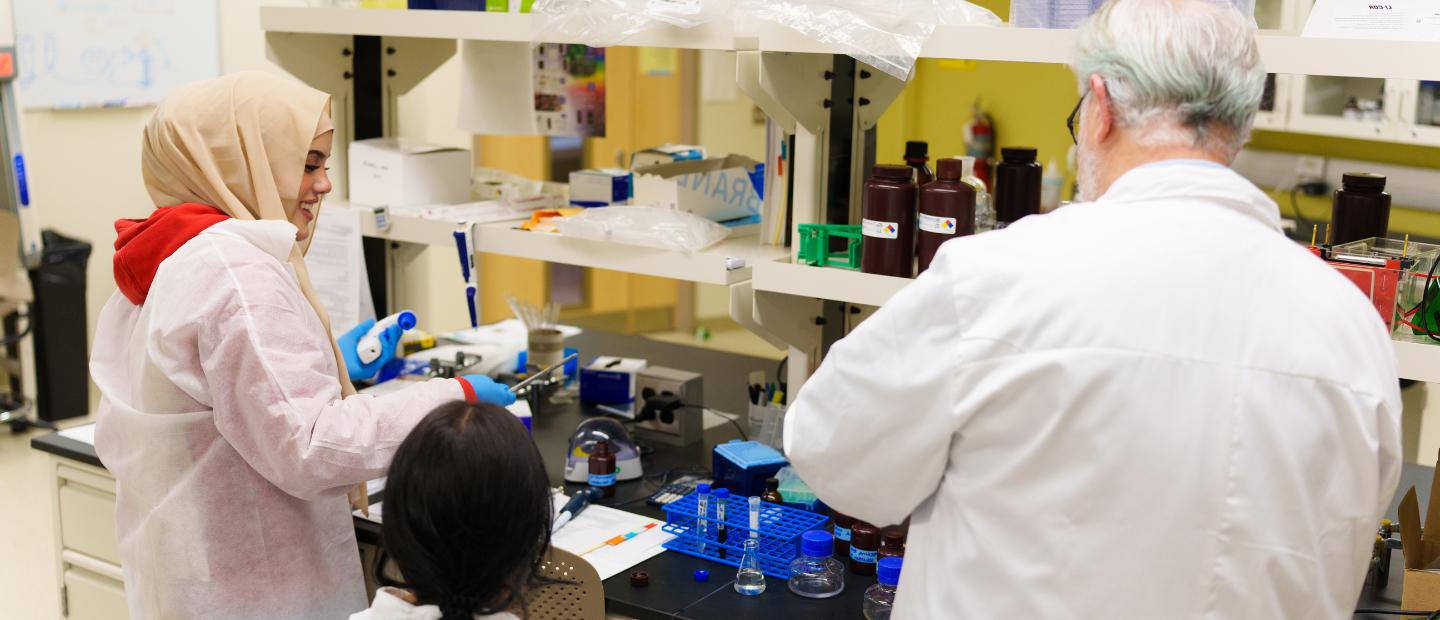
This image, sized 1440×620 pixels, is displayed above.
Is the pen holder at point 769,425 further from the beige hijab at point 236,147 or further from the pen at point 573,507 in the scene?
the beige hijab at point 236,147

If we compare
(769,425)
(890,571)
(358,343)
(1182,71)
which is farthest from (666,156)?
(1182,71)

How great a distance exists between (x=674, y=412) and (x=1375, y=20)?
54.0 inches

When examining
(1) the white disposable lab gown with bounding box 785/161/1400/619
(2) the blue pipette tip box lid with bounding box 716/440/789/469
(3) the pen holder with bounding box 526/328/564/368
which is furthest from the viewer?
(3) the pen holder with bounding box 526/328/564/368

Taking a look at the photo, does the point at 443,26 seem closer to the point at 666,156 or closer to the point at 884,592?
the point at 666,156

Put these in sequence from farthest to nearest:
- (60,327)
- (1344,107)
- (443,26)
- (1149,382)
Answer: (60,327) → (1344,107) → (443,26) → (1149,382)

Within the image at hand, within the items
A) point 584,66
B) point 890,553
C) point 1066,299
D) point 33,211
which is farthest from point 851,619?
point 33,211

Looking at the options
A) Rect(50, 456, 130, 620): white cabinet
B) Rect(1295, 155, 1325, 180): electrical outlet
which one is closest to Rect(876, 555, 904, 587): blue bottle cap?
Rect(50, 456, 130, 620): white cabinet

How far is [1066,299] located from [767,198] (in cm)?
111

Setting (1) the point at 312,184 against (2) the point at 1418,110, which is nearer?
(1) the point at 312,184

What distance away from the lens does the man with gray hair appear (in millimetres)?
1201

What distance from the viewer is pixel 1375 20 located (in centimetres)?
160

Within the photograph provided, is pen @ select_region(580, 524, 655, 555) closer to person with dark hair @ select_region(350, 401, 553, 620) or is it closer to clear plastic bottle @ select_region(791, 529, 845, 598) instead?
clear plastic bottle @ select_region(791, 529, 845, 598)

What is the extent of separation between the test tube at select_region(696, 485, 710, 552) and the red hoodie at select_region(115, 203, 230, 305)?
0.80 metres

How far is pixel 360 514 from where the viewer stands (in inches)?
82.1
